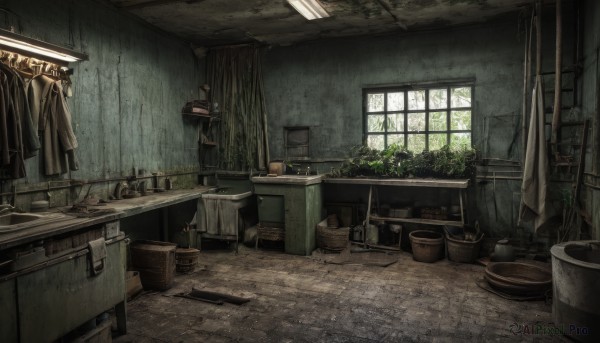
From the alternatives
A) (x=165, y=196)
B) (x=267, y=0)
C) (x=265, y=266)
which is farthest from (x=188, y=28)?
(x=265, y=266)

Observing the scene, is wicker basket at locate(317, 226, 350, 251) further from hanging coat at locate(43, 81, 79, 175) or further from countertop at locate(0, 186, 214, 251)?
hanging coat at locate(43, 81, 79, 175)

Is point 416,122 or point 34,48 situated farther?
point 416,122

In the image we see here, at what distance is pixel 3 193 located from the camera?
3.83 metres

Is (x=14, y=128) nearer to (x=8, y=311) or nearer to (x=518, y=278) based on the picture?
(x=8, y=311)

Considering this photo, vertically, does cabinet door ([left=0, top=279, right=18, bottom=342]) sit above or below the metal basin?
above

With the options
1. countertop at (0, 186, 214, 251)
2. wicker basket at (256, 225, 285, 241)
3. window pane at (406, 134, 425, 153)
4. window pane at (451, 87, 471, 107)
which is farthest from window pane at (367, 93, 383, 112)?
countertop at (0, 186, 214, 251)

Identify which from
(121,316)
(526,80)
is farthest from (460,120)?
(121,316)

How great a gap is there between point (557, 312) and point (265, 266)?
11.6ft

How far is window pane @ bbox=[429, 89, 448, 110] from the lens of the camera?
6242 millimetres

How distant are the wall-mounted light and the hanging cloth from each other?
5.49 metres

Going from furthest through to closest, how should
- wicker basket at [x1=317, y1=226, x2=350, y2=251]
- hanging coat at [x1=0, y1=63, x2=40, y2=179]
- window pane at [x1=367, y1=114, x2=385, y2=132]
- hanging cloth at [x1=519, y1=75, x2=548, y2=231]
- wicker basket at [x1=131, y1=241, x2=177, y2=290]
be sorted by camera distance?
window pane at [x1=367, y1=114, x2=385, y2=132] < wicker basket at [x1=317, y1=226, x2=350, y2=251] < hanging cloth at [x1=519, y1=75, x2=548, y2=231] < wicker basket at [x1=131, y1=241, x2=177, y2=290] < hanging coat at [x1=0, y1=63, x2=40, y2=179]

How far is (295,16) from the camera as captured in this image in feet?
18.6

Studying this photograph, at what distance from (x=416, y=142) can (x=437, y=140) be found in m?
0.35

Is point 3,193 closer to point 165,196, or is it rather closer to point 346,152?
point 165,196
